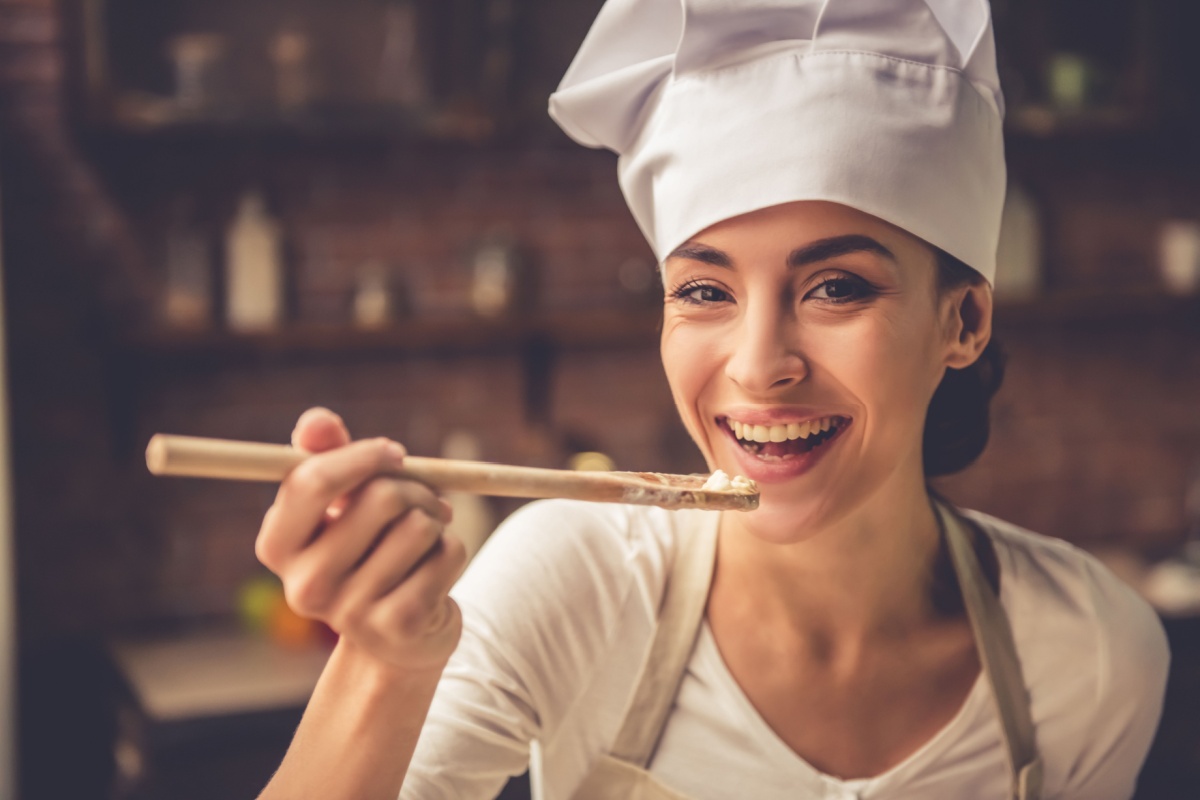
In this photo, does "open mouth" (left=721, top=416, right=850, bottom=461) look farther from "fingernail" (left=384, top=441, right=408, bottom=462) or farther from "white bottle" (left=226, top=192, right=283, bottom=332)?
"white bottle" (left=226, top=192, right=283, bottom=332)

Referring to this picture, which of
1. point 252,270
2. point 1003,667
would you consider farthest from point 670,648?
point 252,270

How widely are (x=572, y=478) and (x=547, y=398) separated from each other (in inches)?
101

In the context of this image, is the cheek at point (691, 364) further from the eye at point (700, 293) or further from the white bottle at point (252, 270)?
the white bottle at point (252, 270)

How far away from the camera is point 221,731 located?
2.62m

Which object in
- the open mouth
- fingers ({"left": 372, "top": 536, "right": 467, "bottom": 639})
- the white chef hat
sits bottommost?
fingers ({"left": 372, "top": 536, "right": 467, "bottom": 639})

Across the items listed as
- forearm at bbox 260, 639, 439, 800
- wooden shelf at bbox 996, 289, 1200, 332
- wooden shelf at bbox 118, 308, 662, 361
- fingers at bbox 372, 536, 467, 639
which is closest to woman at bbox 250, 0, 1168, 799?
forearm at bbox 260, 639, 439, 800

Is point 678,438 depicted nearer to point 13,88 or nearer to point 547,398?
point 547,398

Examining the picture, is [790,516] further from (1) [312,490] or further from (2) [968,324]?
(1) [312,490]

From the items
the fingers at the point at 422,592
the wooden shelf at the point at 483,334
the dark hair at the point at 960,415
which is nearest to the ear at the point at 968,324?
the dark hair at the point at 960,415

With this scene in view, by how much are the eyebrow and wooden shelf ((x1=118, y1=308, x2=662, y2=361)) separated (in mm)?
2102

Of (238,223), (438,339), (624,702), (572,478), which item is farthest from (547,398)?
(572,478)

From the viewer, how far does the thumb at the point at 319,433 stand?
85 cm

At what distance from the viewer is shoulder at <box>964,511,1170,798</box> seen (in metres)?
1.40

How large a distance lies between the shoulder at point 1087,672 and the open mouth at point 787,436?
0.39 m
